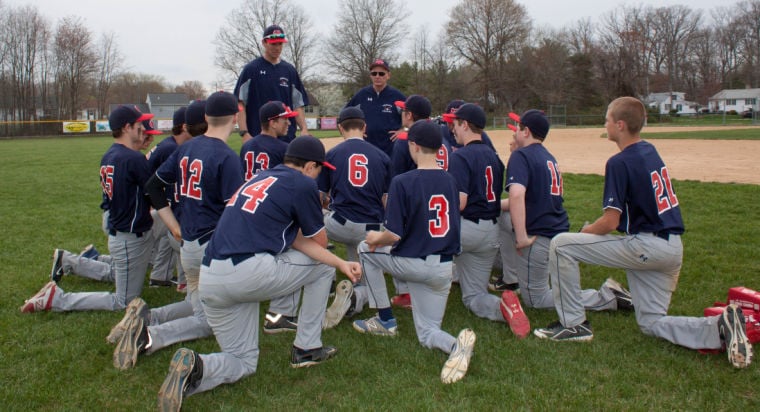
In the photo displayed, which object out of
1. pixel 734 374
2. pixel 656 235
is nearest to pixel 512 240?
pixel 656 235

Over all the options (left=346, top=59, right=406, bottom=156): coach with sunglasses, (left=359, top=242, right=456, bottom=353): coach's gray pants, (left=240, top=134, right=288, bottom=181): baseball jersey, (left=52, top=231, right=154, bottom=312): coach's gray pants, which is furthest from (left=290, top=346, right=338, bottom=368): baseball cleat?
(left=346, top=59, right=406, bottom=156): coach with sunglasses

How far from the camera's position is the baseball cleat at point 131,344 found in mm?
3928

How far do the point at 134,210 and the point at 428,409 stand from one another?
337cm

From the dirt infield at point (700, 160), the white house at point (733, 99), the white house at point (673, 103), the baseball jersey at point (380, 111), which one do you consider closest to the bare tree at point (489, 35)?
the white house at point (673, 103)

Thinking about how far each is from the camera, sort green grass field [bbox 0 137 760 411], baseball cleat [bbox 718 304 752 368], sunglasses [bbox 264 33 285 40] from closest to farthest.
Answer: green grass field [bbox 0 137 760 411], baseball cleat [bbox 718 304 752 368], sunglasses [bbox 264 33 285 40]

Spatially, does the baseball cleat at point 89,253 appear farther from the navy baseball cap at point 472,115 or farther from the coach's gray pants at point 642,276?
the coach's gray pants at point 642,276

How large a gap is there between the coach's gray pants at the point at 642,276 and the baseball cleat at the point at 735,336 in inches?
3.9

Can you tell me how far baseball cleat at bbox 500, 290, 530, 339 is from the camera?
4.41 meters

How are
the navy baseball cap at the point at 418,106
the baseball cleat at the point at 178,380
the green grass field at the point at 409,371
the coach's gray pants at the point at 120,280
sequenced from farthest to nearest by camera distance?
the navy baseball cap at the point at 418,106, the coach's gray pants at the point at 120,280, the green grass field at the point at 409,371, the baseball cleat at the point at 178,380

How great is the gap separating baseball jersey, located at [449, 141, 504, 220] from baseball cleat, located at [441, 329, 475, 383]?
1.63m

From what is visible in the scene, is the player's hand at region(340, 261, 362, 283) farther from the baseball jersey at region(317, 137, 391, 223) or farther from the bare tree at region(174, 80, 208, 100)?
the bare tree at region(174, 80, 208, 100)

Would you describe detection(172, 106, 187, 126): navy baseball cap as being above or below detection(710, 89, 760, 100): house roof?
below

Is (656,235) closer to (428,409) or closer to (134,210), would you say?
(428,409)

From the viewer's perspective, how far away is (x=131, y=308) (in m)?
4.05
